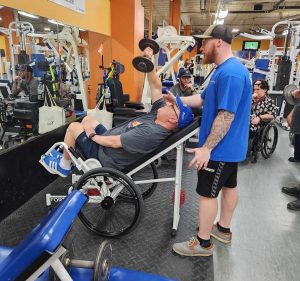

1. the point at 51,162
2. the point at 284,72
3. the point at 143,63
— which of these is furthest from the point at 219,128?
the point at 284,72

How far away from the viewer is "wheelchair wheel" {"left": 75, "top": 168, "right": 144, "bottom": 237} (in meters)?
1.98

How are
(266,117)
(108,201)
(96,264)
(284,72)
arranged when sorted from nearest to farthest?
(96,264), (108,201), (266,117), (284,72)

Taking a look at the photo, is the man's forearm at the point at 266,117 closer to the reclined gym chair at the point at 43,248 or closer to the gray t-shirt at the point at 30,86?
the gray t-shirt at the point at 30,86

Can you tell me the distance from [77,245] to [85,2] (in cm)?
317

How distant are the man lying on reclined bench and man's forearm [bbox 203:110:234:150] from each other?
1.41 feet

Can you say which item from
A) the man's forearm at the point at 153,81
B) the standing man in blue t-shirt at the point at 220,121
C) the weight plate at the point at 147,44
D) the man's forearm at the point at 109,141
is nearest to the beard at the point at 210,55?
the standing man in blue t-shirt at the point at 220,121

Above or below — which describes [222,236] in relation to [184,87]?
below

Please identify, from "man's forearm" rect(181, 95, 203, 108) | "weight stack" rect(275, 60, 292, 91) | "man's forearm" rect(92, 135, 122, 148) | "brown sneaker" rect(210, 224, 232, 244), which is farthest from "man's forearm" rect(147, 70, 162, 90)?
"weight stack" rect(275, 60, 292, 91)

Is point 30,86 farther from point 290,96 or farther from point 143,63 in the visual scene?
point 290,96

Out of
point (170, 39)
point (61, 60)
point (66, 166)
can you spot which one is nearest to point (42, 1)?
point (61, 60)

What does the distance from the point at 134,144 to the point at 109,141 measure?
0.68 feet

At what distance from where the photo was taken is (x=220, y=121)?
163 centimetres

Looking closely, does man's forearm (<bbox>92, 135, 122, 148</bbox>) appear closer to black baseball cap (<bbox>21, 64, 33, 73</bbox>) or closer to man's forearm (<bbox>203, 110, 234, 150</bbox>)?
man's forearm (<bbox>203, 110, 234, 150</bbox>)

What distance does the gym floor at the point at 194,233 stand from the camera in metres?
1.90
